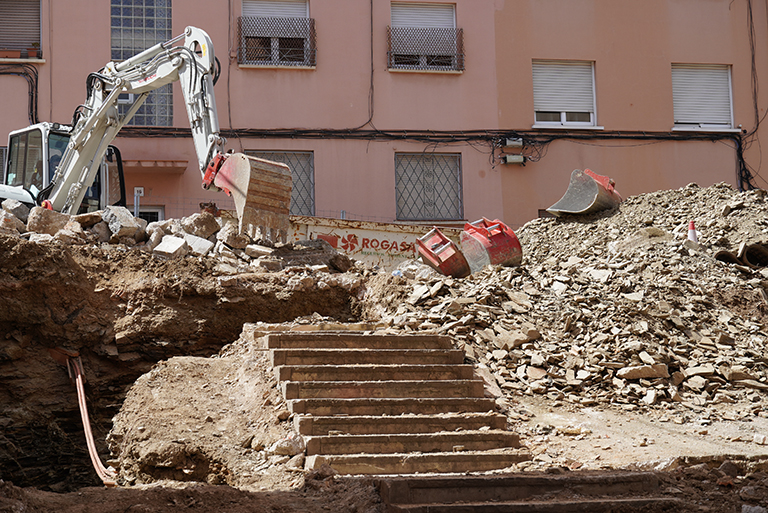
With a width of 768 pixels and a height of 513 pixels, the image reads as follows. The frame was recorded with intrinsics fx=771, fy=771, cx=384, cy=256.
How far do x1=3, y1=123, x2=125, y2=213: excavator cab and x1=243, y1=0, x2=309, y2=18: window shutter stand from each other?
5.02 metres

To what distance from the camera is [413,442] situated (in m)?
6.51

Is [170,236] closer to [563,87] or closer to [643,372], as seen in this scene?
[643,372]

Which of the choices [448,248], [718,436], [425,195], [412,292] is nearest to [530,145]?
[425,195]

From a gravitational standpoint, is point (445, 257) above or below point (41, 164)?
below

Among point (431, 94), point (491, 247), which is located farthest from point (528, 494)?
point (431, 94)

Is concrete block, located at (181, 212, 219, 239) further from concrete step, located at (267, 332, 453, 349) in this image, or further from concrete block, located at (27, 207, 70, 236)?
concrete step, located at (267, 332, 453, 349)

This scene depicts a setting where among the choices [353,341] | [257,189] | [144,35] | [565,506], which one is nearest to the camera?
[565,506]

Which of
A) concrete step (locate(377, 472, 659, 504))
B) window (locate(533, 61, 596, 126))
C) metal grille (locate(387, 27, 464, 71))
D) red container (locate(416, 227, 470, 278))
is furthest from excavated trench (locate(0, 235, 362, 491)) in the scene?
window (locate(533, 61, 596, 126))

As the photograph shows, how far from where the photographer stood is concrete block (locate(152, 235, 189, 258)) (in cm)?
1012

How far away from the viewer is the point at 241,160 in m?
9.66

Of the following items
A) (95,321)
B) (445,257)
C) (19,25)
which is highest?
(19,25)

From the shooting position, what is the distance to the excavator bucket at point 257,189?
9.66m

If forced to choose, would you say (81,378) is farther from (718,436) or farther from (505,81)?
(505,81)

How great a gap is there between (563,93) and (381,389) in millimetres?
11591
